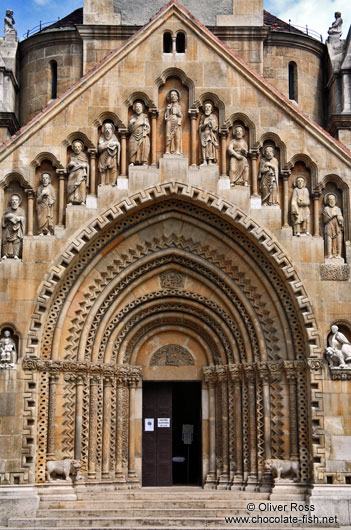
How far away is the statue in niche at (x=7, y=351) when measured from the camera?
18.4 m

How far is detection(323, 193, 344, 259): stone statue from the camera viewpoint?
1930 centimetres

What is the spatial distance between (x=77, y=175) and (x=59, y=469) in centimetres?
661

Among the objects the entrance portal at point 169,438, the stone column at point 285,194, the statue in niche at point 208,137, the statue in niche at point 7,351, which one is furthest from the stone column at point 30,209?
the stone column at point 285,194

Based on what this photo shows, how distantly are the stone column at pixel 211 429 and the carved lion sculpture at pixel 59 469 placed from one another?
10.9 feet

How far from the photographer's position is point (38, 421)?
18.6 meters

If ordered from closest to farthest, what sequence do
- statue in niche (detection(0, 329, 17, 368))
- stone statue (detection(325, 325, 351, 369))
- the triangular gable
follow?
1. statue in niche (detection(0, 329, 17, 368))
2. stone statue (detection(325, 325, 351, 369))
3. the triangular gable

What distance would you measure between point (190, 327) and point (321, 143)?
5.42m

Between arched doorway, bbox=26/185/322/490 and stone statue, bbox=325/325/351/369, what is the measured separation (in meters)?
0.40

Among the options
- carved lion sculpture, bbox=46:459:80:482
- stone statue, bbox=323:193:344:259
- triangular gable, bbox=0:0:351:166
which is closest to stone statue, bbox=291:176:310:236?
stone statue, bbox=323:193:344:259

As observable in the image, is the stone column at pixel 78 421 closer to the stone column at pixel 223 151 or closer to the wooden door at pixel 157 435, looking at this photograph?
the wooden door at pixel 157 435

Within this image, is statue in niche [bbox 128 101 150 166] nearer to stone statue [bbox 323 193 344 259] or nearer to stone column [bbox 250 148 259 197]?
stone column [bbox 250 148 259 197]

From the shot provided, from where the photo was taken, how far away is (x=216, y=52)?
20.1 m

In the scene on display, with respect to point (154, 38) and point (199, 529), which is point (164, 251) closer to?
point (154, 38)

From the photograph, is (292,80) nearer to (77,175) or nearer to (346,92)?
(346,92)
